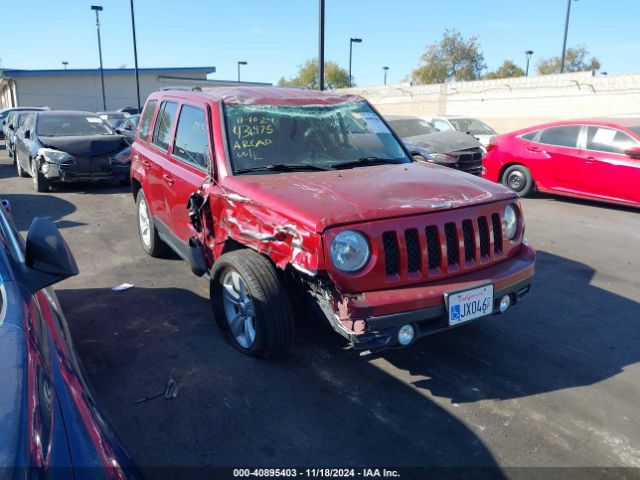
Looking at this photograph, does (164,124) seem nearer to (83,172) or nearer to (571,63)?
(83,172)

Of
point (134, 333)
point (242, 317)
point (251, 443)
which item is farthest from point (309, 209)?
point (134, 333)

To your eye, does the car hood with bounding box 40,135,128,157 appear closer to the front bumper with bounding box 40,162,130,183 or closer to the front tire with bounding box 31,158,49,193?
the front bumper with bounding box 40,162,130,183

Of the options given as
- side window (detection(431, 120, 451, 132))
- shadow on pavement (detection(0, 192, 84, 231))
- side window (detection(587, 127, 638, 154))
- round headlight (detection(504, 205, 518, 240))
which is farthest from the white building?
round headlight (detection(504, 205, 518, 240))

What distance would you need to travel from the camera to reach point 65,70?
41.8 m

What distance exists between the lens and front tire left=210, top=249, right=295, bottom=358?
11.1ft

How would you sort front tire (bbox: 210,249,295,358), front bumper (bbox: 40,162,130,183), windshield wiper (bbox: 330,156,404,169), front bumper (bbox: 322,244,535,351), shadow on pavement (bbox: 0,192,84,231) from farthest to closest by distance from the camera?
front bumper (bbox: 40,162,130,183) < shadow on pavement (bbox: 0,192,84,231) < windshield wiper (bbox: 330,156,404,169) < front tire (bbox: 210,249,295,358) < front bumper (bbox: 322,244,535,351)

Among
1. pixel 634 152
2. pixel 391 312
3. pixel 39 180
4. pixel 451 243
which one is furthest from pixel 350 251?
pixel 39 180

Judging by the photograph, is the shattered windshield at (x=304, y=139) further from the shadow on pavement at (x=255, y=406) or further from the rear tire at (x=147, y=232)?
the rear tire at (x=147, y=232)

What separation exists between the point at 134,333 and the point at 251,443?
1.76 meters

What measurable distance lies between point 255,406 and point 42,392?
5.56 feet

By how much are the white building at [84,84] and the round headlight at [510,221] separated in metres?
38.1

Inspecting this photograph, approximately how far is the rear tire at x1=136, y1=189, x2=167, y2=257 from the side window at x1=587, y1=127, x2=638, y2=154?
23.9ft

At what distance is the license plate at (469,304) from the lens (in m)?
3.14

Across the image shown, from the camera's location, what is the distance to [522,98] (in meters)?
23.3
